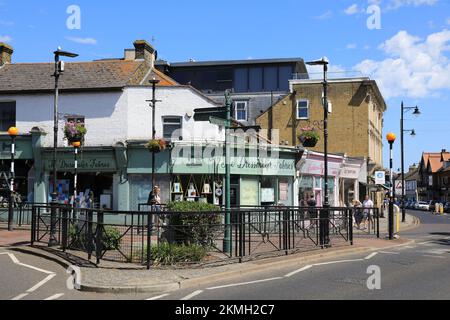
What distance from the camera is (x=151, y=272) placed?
10773mm

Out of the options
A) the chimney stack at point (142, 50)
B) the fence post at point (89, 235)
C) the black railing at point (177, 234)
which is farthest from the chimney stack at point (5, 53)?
the fence post at point (89, 235)

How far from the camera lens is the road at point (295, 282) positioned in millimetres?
8992

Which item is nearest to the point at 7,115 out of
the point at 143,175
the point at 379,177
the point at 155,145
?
the point at 143,175

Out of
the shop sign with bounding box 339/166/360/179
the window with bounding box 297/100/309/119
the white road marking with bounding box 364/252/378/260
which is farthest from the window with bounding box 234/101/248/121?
the white road marking with bounding box 364/252/378/260

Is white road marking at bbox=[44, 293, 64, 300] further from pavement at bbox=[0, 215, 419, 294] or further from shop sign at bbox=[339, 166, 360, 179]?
shop sign at bbox=[339, 166, 360, 179]

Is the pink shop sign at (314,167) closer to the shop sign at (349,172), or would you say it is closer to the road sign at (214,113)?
the shop sign at (349,172)

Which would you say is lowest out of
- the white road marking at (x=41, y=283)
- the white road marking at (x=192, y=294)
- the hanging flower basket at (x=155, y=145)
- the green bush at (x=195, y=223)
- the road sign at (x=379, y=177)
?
the white road marking at (x=41, y=283)

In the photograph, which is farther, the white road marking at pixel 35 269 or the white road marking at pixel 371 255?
the white road marking at pixel 371 255

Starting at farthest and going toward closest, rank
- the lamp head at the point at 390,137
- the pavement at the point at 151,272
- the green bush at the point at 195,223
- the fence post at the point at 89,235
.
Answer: the lamp head at the point at 390,137 < the fence post at the point at 89,235 < the green bush at the point at 195,223 < the pavement at the point at 151,272

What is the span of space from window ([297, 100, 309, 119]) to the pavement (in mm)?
25576

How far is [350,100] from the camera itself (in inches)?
1534

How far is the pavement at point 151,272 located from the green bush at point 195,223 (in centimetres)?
88
